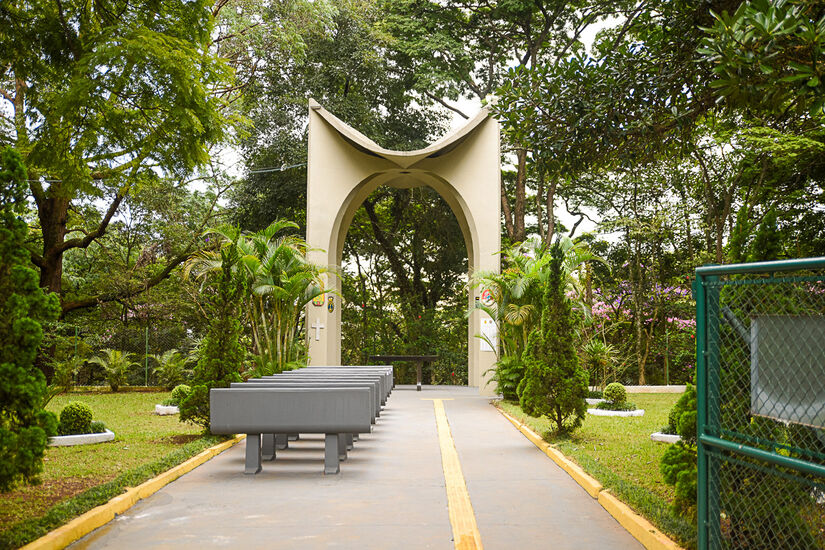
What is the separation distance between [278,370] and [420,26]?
13972 millimetres

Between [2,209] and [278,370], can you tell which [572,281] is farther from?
[2,209]

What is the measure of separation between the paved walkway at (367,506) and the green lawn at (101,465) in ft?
1.06

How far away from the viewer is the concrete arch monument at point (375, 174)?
19469mm

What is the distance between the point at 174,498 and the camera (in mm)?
6281

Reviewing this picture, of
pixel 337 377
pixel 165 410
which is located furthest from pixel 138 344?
pixel 337 377

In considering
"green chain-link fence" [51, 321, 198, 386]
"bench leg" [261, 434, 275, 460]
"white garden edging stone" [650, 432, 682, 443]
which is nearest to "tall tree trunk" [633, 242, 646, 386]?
"white garden edging stone" [650, 432, 682, 443]

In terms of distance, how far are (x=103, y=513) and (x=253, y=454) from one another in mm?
2242

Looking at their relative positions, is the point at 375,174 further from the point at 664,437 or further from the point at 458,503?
the point at 458,503

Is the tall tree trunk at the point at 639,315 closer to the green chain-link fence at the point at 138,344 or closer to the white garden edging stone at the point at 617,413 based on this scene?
the white garden edging stone at the point at 617,413

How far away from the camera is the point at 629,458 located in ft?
27.0

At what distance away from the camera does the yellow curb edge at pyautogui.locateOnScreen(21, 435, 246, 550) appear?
4641 millimetres

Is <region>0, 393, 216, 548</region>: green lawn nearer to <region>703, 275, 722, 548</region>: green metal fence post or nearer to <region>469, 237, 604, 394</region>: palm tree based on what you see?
<region>703, 275, 722, 548</region>: green metal fence post

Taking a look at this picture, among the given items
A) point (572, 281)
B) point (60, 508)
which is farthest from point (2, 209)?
point (572, 281)

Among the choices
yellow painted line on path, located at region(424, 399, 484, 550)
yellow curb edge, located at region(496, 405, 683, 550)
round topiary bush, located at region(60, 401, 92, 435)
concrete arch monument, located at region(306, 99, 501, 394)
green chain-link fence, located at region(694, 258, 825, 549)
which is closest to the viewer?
green chain-link fence, located at region(694, 258, 825, 549)
